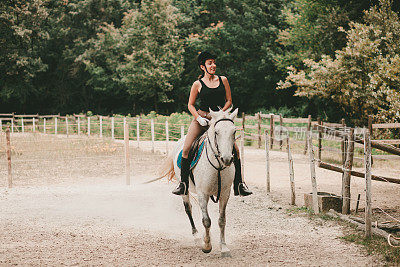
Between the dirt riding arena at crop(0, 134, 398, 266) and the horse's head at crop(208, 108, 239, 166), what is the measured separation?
151cm

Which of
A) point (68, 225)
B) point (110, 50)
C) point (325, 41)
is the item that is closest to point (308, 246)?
point (68, 225)

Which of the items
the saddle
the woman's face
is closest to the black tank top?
the woman's face

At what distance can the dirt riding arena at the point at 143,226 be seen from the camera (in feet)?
18.2

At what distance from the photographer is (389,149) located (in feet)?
23.0

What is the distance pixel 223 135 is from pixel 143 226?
10.5 feet

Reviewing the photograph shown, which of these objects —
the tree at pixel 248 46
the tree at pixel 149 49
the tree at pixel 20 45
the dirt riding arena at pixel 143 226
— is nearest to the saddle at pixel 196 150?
the dirt riding arena at pixel 143 226

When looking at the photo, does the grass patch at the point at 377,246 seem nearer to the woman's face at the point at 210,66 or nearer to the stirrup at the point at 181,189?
the stirrup at the point at 181,189

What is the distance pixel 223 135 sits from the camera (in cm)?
504

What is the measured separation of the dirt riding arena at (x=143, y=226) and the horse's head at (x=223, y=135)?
59.6 inches

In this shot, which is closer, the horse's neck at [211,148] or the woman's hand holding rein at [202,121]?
the horse's neck at [211,148]

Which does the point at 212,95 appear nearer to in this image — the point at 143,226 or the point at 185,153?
the point at 185,153

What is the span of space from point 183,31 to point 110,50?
8.59 m

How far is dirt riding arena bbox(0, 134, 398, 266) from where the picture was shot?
18.2 ft

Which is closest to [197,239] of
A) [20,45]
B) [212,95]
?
[212,95]
